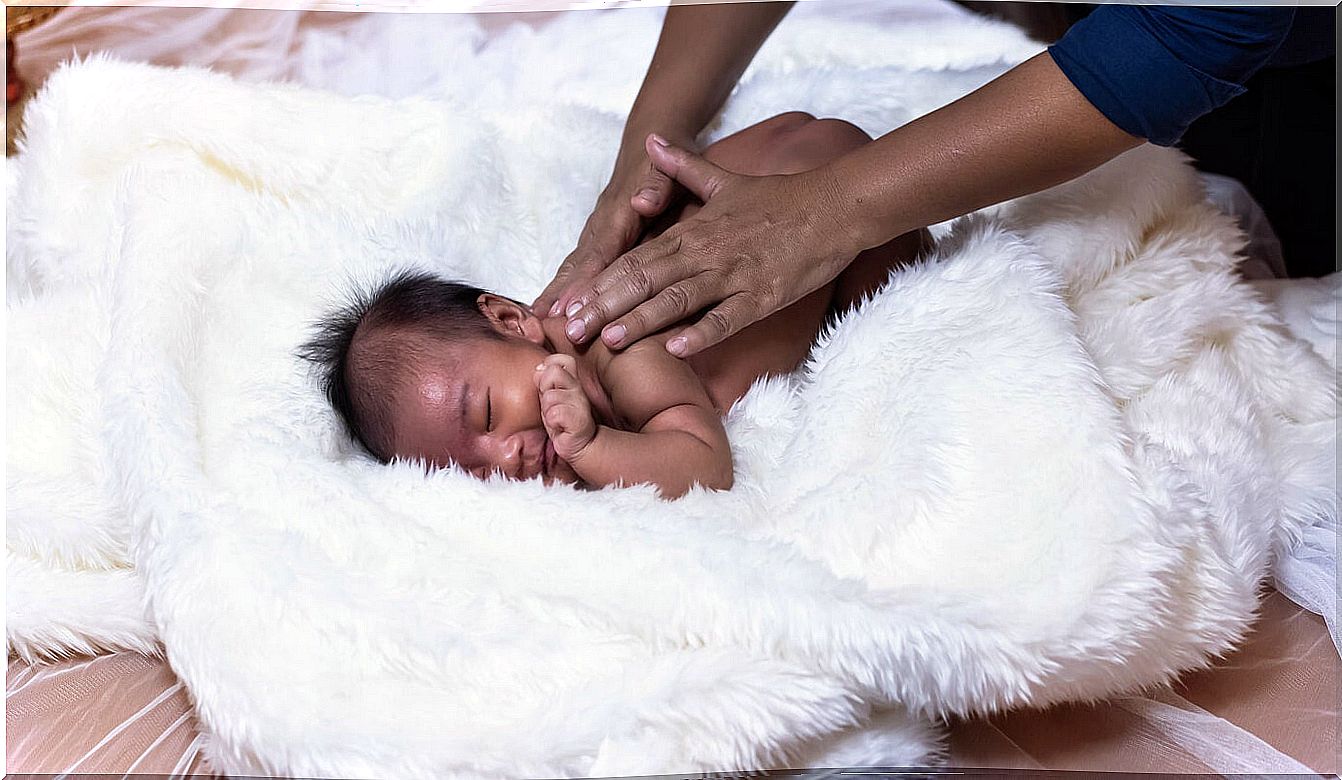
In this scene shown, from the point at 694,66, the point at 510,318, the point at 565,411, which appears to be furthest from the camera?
the point at 694,66

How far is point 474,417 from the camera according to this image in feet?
2.99

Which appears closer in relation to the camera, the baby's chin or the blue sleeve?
the blue sleeve

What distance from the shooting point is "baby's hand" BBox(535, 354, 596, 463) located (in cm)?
87

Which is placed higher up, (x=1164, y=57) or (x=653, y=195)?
(x=1164, y=57)

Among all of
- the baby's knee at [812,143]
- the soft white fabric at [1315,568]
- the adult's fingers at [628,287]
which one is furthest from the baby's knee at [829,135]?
the soft white fabric at [1315,568]

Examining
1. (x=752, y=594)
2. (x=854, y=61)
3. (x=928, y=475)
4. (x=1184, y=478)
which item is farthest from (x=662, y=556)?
(x=854, y=61)

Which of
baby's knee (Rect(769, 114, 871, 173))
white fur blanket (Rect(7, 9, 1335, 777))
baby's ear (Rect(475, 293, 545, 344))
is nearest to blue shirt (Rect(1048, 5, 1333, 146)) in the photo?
white fur blanket (Rect(7, 9, 1335, 777))

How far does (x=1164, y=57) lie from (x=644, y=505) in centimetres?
50

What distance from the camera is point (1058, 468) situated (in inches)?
30.4

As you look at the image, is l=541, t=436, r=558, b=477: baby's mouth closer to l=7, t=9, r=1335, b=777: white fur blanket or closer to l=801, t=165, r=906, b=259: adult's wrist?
l=7, t=9, r=1335, b=777: white fur blanket

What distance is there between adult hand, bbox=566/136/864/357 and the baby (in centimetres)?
4

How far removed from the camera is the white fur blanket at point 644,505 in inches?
27.1

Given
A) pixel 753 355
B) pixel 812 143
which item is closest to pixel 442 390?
pixel 753 355

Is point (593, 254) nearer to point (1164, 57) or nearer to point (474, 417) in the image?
point (474, 417)
